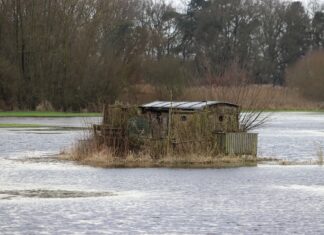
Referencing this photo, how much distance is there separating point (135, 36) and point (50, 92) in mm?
12089

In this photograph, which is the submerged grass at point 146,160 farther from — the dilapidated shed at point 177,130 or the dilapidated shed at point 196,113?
the dilapidated shed at point 196,113

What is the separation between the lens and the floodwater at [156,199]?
16.9 m

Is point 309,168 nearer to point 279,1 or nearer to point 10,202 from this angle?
point 10,202

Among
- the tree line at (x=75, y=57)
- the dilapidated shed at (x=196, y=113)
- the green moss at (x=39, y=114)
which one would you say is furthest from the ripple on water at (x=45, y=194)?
the tree line at (x=75, y=57)

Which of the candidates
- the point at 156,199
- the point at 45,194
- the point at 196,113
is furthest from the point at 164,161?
the point at 156,199

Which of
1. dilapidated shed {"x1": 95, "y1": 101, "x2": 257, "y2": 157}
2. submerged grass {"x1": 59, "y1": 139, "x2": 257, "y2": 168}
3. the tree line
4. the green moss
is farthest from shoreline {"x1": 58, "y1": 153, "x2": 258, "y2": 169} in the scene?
the tree line

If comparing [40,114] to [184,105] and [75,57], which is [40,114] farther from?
[184,105]

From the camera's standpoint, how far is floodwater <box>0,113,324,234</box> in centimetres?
1688

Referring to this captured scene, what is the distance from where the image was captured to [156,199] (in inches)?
830

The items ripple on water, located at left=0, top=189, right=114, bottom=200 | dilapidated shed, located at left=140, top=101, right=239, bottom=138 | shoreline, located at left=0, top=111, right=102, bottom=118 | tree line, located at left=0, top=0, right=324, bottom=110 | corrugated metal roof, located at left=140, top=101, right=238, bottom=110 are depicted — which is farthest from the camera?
tree line, located at left=0, top=0, right=324, bottom=110

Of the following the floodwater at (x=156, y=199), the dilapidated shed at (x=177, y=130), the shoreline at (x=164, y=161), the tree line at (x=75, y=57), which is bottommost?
the floodwater at (x=156, y=199)

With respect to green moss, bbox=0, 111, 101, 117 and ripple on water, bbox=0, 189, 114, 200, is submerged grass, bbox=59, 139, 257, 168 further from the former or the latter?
green moss, bbox=0, 111, 101, 117

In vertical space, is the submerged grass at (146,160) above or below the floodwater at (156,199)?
above

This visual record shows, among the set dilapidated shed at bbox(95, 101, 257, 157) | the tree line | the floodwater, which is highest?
the tree line
